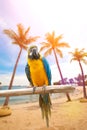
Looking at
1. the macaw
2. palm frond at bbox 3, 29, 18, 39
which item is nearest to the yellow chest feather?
the macaw

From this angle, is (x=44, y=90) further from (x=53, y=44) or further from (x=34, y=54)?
(x=53, y=44)

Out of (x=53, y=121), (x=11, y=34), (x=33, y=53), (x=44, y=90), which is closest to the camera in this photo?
(x=44, y=90)

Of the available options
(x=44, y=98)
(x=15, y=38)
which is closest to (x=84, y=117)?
(x=15, y=38)

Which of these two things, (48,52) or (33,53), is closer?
(33,53)

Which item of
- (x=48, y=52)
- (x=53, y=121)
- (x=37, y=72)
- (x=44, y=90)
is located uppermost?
(x=48, y=52)

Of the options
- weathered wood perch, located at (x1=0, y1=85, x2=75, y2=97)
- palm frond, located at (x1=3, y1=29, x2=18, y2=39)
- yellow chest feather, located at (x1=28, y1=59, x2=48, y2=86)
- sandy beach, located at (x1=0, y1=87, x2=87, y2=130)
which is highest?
palm frond, located at (x1=3, y1=29, x2=18, y2=39)

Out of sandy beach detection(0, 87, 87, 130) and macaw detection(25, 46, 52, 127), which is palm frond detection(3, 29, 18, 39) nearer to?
sandy beach detection(0, 87, 87, 130)

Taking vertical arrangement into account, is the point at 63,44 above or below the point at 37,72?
above

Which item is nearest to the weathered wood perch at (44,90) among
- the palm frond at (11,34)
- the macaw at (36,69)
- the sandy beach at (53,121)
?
the macaw at (36,69)

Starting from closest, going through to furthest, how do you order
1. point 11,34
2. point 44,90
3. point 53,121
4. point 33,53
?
point 44,90 < point 33,53 < point 53,121 < point 11,34

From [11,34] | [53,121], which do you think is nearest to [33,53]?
[53,121]

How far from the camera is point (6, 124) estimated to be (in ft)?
45.0

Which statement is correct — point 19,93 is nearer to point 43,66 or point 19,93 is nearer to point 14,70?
point 43,66

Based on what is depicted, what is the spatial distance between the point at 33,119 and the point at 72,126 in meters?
3.12
